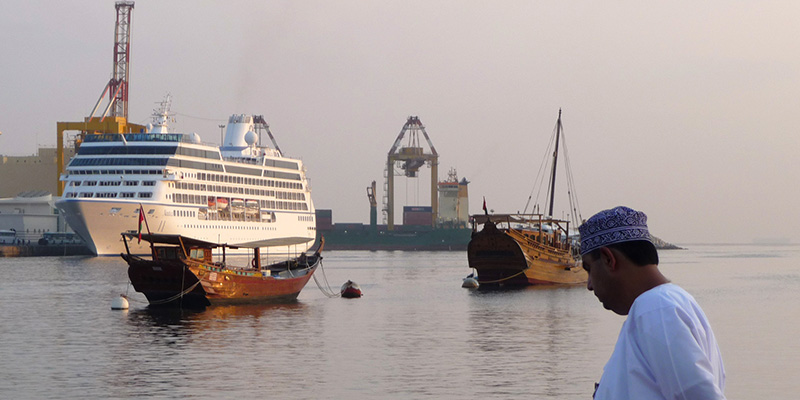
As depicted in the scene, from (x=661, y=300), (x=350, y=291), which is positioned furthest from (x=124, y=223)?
(x=661, y=300)

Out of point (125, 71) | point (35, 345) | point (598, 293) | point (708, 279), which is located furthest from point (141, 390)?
point (125, 71)

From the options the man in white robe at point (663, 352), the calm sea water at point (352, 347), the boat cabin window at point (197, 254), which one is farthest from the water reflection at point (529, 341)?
the man in white robe at point (663, 352)

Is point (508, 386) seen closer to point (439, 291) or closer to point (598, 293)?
point (598, 293)

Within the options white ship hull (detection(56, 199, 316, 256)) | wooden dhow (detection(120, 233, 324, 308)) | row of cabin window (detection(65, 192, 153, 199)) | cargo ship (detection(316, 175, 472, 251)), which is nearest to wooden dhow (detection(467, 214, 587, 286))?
wooden dhow (detection(120, 233, 324, 308))

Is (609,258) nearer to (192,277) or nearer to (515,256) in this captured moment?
(192,277)

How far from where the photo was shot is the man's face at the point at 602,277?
361cm

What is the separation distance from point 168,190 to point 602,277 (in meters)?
96.7

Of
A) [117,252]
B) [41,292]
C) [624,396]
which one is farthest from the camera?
[117,252]

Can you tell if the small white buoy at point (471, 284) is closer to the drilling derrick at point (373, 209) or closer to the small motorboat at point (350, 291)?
the small motorboat at point (350, 291)

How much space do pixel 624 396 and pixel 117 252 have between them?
9841 cm

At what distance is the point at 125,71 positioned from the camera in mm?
135250

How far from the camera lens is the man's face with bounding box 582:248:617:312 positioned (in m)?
3.61

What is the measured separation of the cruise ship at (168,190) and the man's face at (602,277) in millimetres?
84965

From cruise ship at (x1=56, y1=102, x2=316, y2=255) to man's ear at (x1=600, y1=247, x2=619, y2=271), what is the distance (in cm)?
8507
